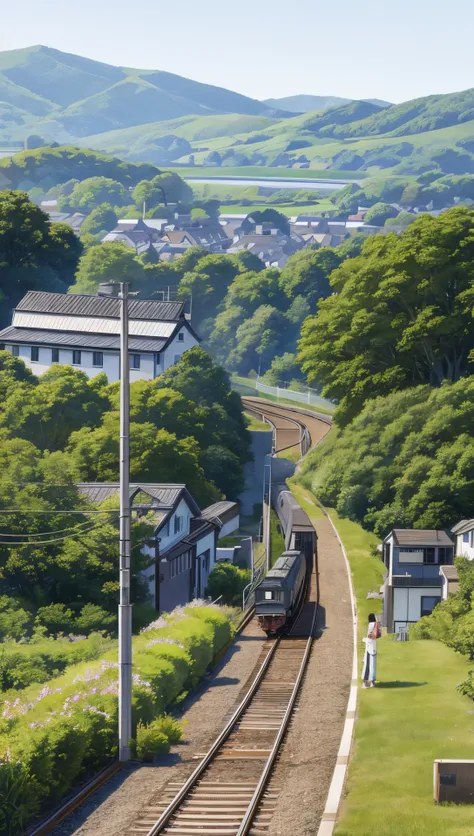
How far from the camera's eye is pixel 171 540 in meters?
51.8

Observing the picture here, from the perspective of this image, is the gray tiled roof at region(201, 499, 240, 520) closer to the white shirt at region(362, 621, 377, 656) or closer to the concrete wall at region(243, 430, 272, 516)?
the concrete wall at region(243, 430, 272, 516)

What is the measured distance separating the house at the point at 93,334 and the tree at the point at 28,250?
4.08 metres

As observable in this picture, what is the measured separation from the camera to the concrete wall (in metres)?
83.1

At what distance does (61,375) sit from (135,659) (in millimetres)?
46416

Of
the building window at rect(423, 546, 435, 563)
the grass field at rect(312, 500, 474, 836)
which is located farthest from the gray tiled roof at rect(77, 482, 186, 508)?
the grass field at rect(312, 500, 474, 836)

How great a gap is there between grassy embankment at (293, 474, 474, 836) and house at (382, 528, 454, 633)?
11145 mm

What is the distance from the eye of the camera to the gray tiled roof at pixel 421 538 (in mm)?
51781

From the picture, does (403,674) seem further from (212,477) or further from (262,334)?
(262,334)

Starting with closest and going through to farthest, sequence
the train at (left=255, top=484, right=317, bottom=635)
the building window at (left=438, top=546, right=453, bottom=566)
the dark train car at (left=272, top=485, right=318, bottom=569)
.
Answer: the train at (left=255, top=484, right=317, bottom=635), the building window at (left=438, top=546, right=453, bottom=566), the dark train car at (left=272, top=485, right=318, bottom=569)

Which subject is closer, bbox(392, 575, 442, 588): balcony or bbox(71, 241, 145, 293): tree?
bbox(392, 575, 442, 588): balcony

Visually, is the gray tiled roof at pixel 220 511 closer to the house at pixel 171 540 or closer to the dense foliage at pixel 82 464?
the house at pixel 171 540

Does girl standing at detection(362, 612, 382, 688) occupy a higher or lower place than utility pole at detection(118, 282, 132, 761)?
lower

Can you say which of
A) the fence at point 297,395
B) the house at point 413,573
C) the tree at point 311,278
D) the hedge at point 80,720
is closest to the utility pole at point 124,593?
the hedge at point 80,720

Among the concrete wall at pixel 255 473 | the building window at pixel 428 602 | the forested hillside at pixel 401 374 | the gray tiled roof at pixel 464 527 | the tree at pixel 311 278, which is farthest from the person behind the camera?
the tree at pixel 311 278
